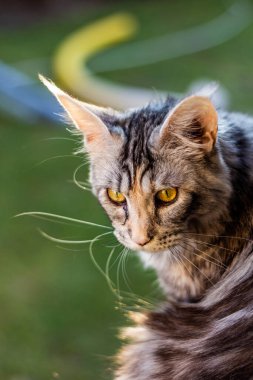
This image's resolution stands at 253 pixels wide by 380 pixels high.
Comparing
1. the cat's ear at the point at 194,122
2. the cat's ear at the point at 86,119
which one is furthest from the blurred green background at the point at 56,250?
the cat's ear at the point at 194,122

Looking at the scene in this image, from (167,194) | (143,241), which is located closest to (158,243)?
(143,241)

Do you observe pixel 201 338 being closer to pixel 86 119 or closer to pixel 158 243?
pixel 158 243

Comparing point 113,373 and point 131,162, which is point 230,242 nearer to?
point 131,162

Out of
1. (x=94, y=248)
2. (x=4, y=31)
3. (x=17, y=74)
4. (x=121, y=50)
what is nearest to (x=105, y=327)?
(x=94, y=248)

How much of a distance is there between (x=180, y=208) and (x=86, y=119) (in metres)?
0.36

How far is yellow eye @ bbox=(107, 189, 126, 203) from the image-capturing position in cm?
196

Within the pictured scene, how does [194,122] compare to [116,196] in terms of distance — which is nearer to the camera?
[194,122]

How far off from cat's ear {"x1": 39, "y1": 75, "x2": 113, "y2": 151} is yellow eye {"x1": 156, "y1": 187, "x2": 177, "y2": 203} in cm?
23

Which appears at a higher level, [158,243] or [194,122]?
[194,122]

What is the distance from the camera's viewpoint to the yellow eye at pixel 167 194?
1852 mm

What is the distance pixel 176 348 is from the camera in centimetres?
176

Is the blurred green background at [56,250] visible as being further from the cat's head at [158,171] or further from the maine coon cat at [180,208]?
the cat's head at [158,171]

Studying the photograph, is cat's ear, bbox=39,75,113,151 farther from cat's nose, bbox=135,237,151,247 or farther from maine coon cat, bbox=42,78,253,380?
cat's nose, bbox=135,237,151,247

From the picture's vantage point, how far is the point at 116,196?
1.97 metres
